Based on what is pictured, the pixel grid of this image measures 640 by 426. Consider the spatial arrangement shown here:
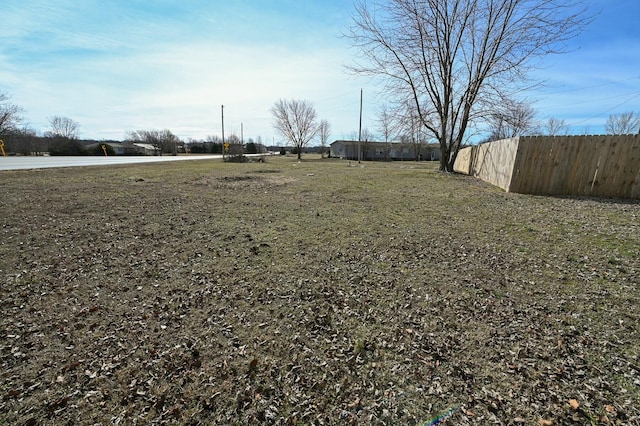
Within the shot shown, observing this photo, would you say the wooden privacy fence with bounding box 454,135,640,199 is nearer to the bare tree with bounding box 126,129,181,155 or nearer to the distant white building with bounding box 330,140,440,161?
the distant white building with bounding box 330,140,440,161

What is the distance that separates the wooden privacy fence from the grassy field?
134 inches

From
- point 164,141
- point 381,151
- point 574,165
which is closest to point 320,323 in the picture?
point 574,165

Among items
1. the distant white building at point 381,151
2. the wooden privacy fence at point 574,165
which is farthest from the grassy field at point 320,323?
the distant white building at point 381,151

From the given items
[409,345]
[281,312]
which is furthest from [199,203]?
[409,345]

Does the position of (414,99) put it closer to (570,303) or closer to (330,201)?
(330,201)

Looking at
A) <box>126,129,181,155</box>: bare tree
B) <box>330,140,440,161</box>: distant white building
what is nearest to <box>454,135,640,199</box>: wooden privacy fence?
<box>330,140,440,161</box>: distant white building

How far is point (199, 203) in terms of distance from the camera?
7742mm

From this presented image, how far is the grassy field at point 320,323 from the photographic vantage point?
178cm

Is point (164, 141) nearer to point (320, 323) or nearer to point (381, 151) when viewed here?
point (381, 151)

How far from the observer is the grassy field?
5.84ft

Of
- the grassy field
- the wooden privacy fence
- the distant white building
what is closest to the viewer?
the grassy field

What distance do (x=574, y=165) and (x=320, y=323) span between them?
32.3 feet

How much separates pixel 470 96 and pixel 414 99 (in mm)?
3024

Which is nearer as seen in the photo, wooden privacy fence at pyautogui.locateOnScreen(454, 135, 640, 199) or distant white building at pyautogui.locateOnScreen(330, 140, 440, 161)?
wooden privacy fence at pyautogui.locateOnScreen(454, 135, 640, 199)
